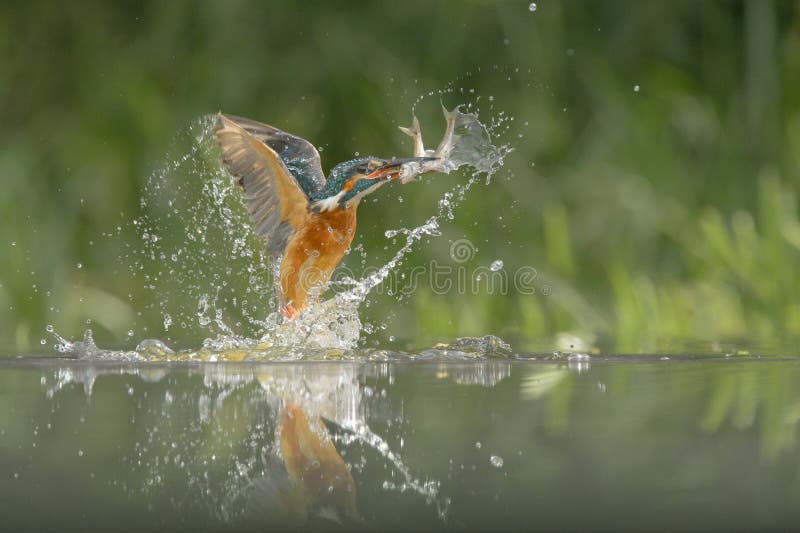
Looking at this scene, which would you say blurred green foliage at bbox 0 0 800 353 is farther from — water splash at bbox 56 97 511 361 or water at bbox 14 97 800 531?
water at bbox 14 97 800 531

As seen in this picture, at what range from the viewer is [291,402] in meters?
1.89

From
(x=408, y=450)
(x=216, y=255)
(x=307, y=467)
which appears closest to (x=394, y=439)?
(x=408, y=450)

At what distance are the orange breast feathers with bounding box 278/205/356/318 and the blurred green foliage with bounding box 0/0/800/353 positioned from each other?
3.14ft

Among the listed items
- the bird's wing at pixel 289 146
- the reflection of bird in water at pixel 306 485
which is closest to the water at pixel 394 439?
the reflection of bird in water at pixel 306 485

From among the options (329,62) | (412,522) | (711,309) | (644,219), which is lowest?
(412,522)

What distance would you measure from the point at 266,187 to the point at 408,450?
2247mm

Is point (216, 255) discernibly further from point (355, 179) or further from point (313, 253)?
point (355, 179)

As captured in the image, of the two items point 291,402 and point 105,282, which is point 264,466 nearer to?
point 291,402

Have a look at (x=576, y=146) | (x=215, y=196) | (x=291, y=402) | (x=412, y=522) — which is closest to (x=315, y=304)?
(x=215, y=196)

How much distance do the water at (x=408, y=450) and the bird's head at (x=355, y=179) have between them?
1057 millimetres

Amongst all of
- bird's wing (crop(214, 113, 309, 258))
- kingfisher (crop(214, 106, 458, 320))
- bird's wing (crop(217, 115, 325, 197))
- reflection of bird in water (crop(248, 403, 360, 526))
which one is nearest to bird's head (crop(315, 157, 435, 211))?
kingfisher (crop(214, 106, 458, 320))

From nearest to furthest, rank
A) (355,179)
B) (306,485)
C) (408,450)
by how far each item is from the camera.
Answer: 1. (306,485)
2. (408,450)
3. (355,179)

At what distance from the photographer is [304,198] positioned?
355cm

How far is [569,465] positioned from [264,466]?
0.37 meters
